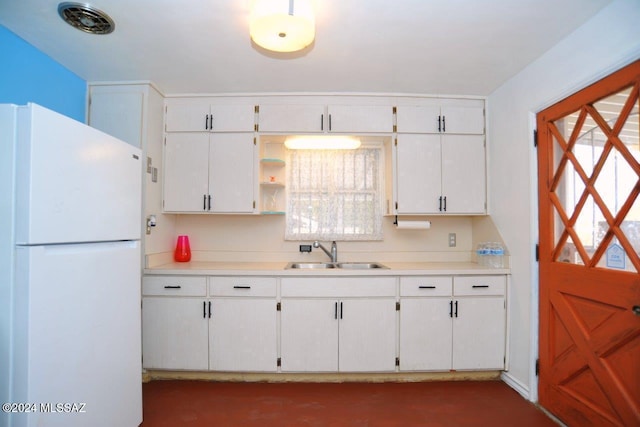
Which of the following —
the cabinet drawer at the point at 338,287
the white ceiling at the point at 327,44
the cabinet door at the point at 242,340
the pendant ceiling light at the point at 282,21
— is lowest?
the cabinet door at the point at 242,340

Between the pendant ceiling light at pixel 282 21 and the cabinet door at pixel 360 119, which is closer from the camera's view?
the pendant ceiling light at pixel 282 21

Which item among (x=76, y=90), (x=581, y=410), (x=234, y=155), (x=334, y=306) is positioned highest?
(x=76, y=90)

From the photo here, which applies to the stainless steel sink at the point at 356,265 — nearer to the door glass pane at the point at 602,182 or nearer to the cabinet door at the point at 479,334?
the cabinet door at the point at 479,334

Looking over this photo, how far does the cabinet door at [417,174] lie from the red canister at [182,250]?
80.2 inches

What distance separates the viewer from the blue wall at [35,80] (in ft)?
6.36

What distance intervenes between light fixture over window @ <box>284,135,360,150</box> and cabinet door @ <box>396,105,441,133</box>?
17.1 inches

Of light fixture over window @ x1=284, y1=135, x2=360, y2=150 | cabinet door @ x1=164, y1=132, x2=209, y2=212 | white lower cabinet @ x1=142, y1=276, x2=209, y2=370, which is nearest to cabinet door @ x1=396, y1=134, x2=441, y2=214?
light fixture over window @ x1=284, y1=135, x2=360, y2=150

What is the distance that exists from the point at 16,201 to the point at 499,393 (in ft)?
10.4

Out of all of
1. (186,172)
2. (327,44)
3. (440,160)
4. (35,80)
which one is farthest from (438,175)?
(35,80)

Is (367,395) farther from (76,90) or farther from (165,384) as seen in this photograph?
(76,90)

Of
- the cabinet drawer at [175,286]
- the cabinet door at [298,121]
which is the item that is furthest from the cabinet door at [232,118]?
the cabinet drawer at [175,286]

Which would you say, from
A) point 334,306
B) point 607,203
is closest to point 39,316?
point 334,306

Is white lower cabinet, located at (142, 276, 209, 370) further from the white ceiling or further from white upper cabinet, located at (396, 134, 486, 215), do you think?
white upper cabinet, located at (396, 134, 486, 215)

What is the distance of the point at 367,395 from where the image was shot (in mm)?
2322
